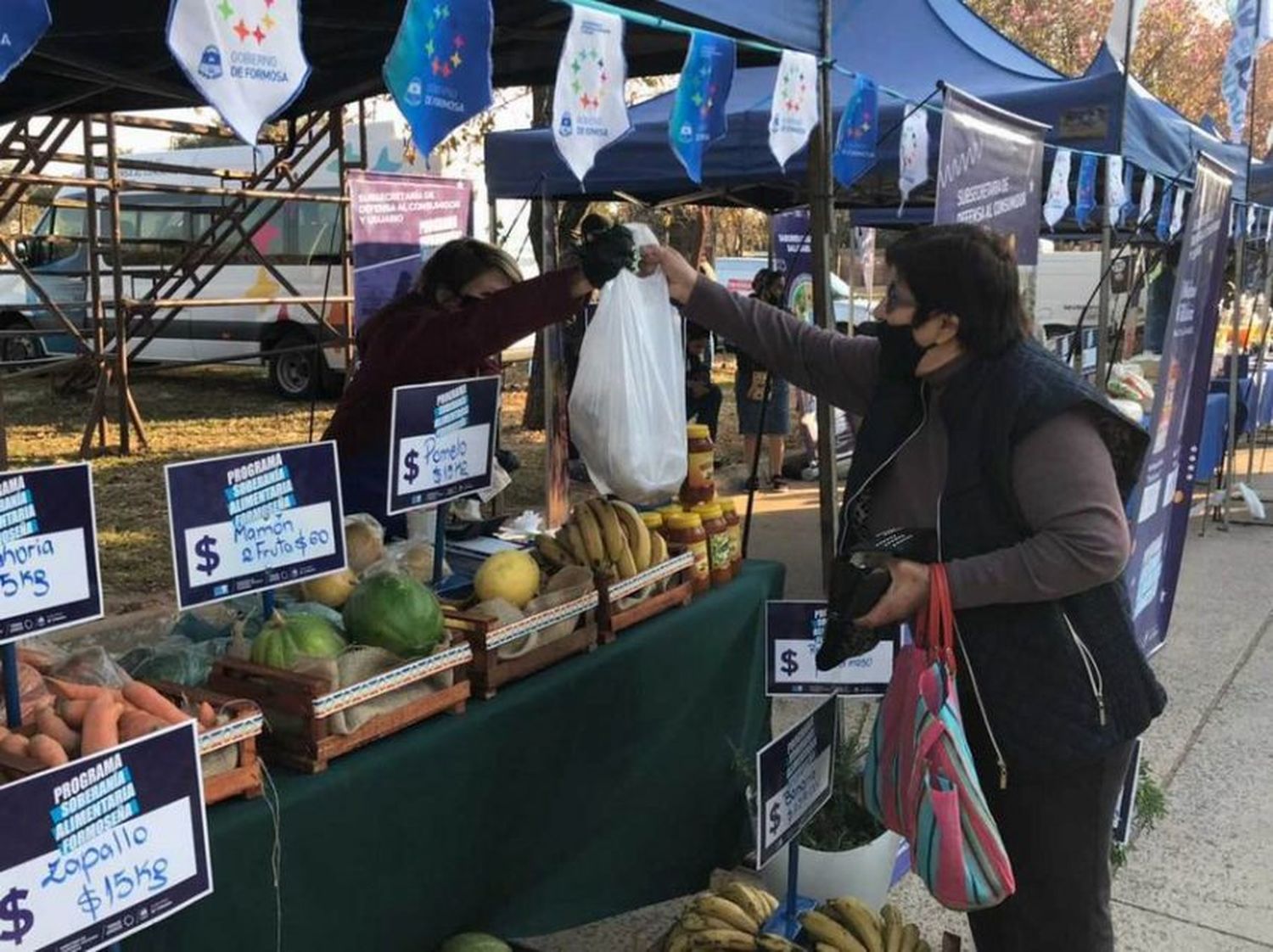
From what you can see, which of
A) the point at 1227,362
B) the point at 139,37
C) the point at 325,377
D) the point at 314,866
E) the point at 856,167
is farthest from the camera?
the point at 325,377

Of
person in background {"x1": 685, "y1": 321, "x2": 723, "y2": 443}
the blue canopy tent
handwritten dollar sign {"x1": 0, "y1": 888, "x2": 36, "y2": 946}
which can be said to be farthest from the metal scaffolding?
handwritten dollar sign {"x1": 0, "y1": 888, "x2": 36, "y2": 946}

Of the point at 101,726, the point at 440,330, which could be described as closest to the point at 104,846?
the point at 101,726

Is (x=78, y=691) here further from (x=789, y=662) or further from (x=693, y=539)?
(x=693, y=539)

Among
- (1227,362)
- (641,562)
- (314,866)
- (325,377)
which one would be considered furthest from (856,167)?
(325,377)

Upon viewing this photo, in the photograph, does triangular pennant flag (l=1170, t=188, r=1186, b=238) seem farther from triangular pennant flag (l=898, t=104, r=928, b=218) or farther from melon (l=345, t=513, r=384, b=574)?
melon (l=345, t=513, r=384, b=574)

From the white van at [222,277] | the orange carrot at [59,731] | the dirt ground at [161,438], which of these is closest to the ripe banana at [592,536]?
the orange carrot at [59,731]

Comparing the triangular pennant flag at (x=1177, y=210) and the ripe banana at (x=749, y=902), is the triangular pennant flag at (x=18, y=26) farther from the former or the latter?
the triangular pennant flag at (x=1177, y=210)

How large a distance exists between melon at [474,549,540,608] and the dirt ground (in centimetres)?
260

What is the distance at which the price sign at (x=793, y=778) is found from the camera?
A: 2285mm

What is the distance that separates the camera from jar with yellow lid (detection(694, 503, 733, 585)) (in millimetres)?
3133

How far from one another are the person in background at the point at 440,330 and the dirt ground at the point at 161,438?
1.68m

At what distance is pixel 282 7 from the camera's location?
202cm

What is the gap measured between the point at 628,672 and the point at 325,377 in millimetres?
10587

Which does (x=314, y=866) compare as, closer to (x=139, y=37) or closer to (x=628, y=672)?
(x=628, y=672)
